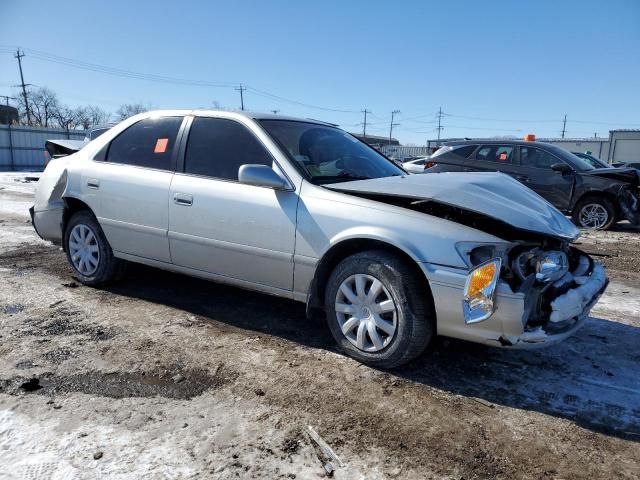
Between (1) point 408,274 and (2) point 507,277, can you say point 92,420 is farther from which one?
(2) point 507,277

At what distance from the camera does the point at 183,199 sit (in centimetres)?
382

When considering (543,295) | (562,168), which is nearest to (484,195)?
(543,295)

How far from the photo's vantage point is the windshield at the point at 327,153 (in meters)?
3.63

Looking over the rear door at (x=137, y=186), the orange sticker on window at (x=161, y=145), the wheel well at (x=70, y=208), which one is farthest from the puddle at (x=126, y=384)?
the wheel well at (x=70, y=208)

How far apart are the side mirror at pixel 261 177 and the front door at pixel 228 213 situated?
0.31 feet

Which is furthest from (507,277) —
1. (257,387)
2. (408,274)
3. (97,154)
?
(97,154)

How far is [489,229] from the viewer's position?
2904 mm

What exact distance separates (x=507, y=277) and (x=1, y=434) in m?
2.75

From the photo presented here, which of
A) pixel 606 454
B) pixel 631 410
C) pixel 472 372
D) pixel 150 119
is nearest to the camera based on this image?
pixel 606 454

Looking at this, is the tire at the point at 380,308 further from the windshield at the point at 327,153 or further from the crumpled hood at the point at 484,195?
the windshield at the point at 327,153

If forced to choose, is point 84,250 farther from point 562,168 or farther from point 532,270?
point 562,168

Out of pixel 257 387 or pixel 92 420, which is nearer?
pixel 92 420

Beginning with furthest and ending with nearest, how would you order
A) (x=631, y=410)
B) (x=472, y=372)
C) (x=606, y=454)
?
(x=472, y=372) → (x=631, y=410) → (x=606, y=454)

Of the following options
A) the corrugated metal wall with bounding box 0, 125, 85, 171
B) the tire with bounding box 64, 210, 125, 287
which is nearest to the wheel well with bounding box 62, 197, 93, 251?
the tire with bounding box 64, 210, 125, 287
